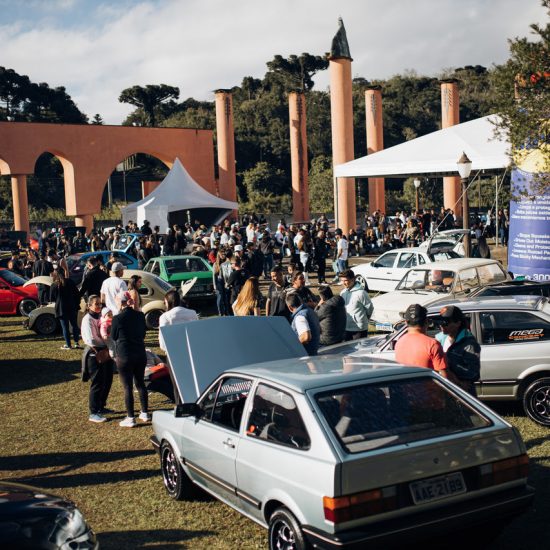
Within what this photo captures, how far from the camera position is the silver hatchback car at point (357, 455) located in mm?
4398

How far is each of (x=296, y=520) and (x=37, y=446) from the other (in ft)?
16.6

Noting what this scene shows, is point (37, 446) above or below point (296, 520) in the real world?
below

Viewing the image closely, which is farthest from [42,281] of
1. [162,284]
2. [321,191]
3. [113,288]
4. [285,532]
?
[321,191]

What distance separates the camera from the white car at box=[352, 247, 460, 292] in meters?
18.7

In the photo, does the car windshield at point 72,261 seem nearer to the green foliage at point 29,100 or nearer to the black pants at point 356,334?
the black pants at point 356,334

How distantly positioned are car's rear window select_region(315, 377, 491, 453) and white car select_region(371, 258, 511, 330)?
8.41 m

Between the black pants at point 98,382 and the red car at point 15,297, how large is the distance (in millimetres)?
9923

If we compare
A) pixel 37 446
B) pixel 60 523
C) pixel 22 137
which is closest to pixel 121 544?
pixel 60 523

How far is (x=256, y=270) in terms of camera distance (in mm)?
19375

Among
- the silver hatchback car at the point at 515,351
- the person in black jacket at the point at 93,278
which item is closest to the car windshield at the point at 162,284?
the person in black jacket at the point at 93,278

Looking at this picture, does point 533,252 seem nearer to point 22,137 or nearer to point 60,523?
point 60,523

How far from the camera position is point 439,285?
1420 cm

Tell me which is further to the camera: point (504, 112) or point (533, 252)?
point (533, 252)

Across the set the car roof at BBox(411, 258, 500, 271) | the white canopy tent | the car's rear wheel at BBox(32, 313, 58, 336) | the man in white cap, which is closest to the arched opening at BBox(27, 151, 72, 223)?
the white canopy tent
